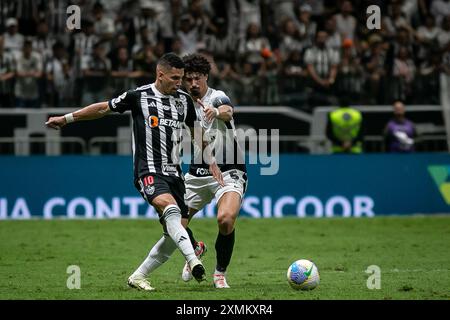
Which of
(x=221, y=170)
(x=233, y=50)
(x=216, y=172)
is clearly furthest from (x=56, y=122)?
(x=233, y=50)

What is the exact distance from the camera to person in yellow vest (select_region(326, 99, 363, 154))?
21.2 meters

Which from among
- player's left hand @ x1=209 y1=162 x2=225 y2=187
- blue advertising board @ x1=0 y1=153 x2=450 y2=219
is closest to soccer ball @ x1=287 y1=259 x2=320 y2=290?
player's left hand @ x1=209 y1=162 x2=225 y2=187

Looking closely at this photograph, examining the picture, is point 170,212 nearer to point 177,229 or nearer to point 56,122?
→ point 177,229

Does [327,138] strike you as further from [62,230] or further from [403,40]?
[62,230]

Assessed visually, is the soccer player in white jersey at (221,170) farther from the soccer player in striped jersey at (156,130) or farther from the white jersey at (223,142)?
the soccer player in striped jersey at (156,130)

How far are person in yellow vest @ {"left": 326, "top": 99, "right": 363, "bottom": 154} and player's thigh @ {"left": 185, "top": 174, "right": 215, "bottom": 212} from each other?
908 centimetres

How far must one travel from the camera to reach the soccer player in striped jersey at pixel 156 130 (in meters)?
11.1

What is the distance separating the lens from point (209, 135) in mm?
11836

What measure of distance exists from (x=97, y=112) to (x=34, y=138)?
33.0 ft

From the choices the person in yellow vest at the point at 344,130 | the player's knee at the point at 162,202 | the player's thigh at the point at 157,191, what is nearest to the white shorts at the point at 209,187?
the player's thigh at the point at 157,191

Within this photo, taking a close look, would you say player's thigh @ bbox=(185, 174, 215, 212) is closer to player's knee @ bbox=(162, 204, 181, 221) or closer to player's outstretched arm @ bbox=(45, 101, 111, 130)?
player's knee @ bbox=(162, 204, 181, 221)

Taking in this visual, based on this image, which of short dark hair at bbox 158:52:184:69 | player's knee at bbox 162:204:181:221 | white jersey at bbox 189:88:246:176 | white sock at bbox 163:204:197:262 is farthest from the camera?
white jersey at bbox 189:88:246:176

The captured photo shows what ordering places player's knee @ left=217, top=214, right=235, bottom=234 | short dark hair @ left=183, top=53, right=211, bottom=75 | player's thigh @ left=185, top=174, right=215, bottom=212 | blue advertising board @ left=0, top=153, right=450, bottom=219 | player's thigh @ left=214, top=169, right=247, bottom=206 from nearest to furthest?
player's knee @ left=217, top=214, right=235, bottom=234, short dark hair @ left=183, top=53, right=211, bottom=75, player's thigh @ left=214, top=169, right=247, bottom=206, player's thigh @ left=185, top=174, right=215, bottom=212, blue advertising board @ left=0, top=153, right=450, bottom=219

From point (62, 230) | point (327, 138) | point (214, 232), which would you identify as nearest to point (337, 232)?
point (214, 232)
